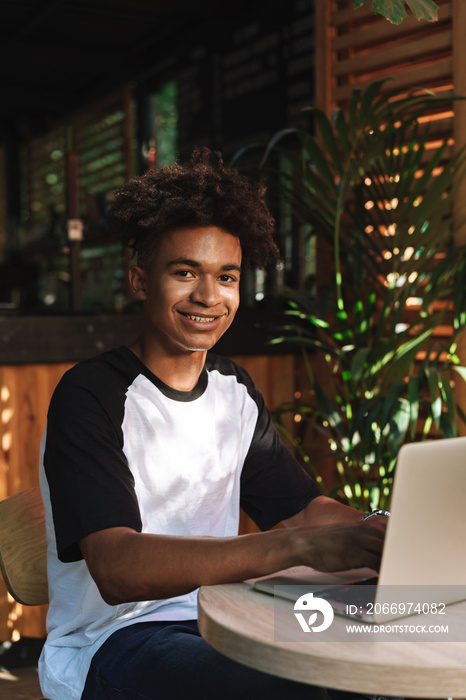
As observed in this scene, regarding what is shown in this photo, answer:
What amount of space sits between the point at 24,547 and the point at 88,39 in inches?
189

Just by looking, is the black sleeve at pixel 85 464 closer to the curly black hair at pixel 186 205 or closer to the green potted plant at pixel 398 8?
the curly black hair at pixel 186 205

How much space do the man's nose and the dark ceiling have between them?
12.3ft

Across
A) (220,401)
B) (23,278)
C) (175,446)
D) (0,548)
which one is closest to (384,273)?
(220,401)

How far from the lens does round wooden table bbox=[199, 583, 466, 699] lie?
902 mm

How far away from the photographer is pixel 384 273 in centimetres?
266

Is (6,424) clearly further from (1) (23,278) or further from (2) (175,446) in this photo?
(1) (23,278)

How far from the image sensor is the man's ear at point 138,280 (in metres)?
1.58

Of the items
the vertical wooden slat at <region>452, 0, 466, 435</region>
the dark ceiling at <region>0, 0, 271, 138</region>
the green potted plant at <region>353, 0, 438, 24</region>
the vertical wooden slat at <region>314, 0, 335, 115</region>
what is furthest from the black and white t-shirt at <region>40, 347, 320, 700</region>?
the dark ceiling at <region>0, 0, 271, 138</region>

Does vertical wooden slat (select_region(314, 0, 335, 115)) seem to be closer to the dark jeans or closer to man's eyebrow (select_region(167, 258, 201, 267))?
man's eyebrow (select_region(167, 258, 201, 267))

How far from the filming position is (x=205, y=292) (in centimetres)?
150

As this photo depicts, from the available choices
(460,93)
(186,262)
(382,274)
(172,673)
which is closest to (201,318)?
(186,262)

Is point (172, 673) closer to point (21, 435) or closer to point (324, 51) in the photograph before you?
point (21, 435)

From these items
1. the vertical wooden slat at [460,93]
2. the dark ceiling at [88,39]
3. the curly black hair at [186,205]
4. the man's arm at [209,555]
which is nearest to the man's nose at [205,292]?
the curly black hair at [186,205]

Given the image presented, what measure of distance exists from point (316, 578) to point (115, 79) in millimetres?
5752
